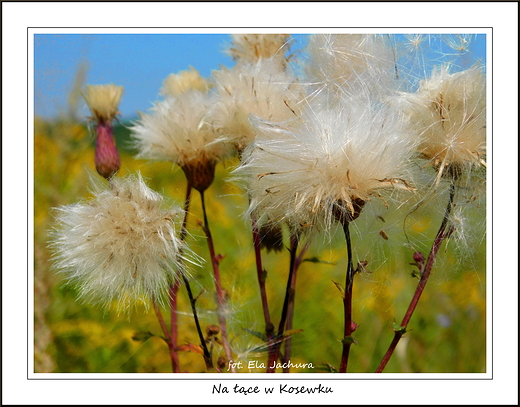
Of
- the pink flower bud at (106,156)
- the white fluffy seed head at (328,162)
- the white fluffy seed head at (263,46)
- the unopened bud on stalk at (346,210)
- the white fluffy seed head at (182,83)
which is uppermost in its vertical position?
the white fluffy seed head at (263,46)

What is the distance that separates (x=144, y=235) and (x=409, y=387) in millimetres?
748

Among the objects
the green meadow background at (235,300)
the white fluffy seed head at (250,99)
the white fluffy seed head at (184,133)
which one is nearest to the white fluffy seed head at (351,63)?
the white fluffy seed head at (250,99)

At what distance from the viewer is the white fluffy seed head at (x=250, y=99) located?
44.2 inches

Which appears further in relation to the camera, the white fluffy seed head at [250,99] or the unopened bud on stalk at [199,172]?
the unopened bud on stalk at [199,172]

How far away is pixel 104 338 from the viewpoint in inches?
84.7

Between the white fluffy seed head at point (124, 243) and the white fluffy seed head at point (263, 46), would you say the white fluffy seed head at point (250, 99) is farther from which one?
the white fluffy seed head at point (124, 243)

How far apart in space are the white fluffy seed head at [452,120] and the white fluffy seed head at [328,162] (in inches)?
3.0

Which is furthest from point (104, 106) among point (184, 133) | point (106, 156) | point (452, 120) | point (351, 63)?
point (452, 120)

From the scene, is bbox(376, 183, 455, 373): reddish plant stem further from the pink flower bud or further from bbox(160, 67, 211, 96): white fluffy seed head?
the pink flower bud

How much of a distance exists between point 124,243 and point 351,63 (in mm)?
689

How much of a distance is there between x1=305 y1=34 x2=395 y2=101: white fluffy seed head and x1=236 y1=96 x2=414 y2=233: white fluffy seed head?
16 cm

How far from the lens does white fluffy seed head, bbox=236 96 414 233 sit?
0.92 meters

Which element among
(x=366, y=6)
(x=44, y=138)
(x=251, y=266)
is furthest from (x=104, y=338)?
(x=366, y=6)

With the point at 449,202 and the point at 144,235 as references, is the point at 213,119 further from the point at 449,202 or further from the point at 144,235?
the point at 449,202
